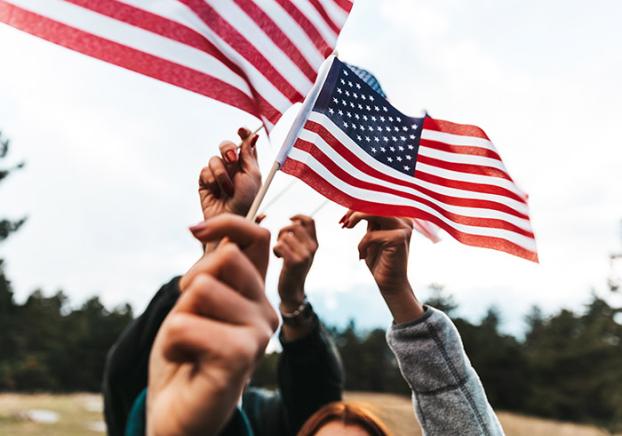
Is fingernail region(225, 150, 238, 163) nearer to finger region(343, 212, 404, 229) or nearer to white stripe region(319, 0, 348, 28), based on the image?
finger region(343, 212, 404, 229)

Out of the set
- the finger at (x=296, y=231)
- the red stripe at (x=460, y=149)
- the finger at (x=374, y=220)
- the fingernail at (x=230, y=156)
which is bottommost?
the finger at (x=296, y=231)

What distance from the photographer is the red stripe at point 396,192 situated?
2.12 meters

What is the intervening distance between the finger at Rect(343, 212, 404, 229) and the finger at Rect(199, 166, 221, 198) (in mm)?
616

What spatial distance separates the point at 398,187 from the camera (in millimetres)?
2332

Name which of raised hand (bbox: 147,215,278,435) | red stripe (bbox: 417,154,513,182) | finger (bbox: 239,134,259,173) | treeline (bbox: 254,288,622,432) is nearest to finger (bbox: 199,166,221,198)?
finger (bbox: 239,134,259,173)

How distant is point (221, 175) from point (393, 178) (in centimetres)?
98

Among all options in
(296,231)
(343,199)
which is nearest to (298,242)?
(296,231)

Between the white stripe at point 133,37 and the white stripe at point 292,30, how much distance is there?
27 cm

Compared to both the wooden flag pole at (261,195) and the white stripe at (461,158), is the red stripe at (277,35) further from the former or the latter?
the white stripe at (461,158)

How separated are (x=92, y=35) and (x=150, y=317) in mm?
1043

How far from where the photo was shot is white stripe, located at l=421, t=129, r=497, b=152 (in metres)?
2.59

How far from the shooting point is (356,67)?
2.57 metres

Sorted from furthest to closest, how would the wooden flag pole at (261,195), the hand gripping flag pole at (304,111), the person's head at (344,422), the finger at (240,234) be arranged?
1. the person's head at (344,422)
2. the hand gripping flag pole at (304,111)
3. the wooden flag pole at (261,195)
4. the finger at (240,234)

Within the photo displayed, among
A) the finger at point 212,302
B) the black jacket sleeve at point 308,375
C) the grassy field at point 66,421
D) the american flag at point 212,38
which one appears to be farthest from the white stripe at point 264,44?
the grassy field at point 66,421
